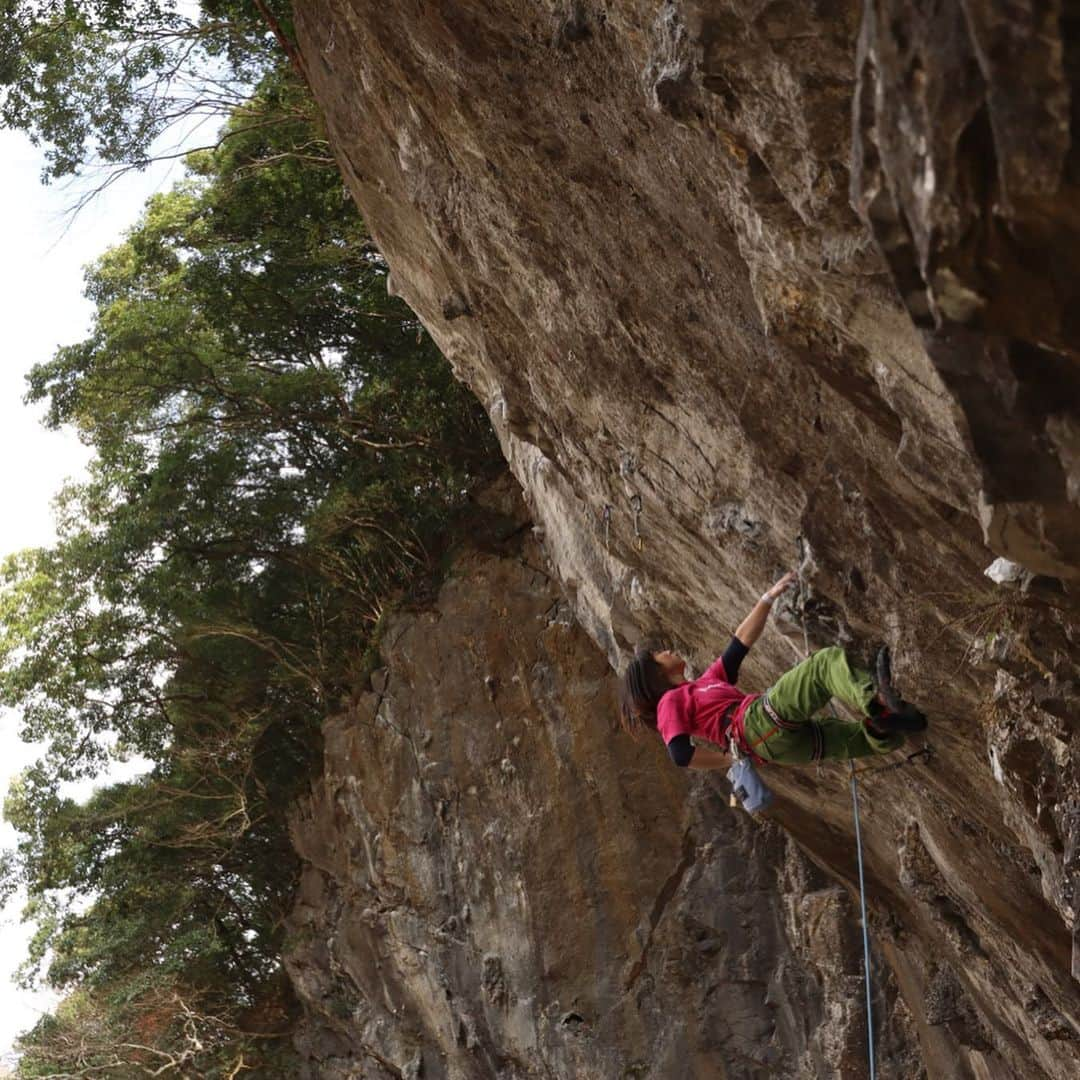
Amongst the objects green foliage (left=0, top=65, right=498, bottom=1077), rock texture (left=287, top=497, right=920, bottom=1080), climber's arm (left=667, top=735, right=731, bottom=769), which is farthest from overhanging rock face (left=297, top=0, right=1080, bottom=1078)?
green foliage (left=0, top=65, right=498, bottom=1077)

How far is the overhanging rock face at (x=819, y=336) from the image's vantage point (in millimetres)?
2391

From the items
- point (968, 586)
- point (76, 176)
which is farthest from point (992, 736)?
point (76, 176)

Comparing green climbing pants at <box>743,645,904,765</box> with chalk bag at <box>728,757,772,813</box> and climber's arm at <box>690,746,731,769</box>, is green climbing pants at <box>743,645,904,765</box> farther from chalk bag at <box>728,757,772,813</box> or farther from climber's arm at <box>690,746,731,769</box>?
climber's arm at <box>690,746,731,769</box>

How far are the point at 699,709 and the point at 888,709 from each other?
0.91m

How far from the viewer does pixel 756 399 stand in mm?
5105

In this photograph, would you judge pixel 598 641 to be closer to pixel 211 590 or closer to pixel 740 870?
pixel 740 870

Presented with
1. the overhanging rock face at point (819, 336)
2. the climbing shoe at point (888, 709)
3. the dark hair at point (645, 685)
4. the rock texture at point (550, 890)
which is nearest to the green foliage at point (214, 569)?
the rock texture at point (550, 890)

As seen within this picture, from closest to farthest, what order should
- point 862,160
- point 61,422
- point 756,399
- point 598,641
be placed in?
point 862,160, point 756,399, point 598,641, point 61,422

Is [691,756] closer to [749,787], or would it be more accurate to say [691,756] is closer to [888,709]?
[749,787]

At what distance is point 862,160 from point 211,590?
39.8 ft

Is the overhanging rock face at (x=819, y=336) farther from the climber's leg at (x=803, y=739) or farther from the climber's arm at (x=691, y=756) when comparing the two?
the climber's arm at (x=691, y=756)

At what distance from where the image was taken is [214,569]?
46.6ft

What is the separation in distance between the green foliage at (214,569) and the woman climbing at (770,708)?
23.9 feet

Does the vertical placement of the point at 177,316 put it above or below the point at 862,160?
above
